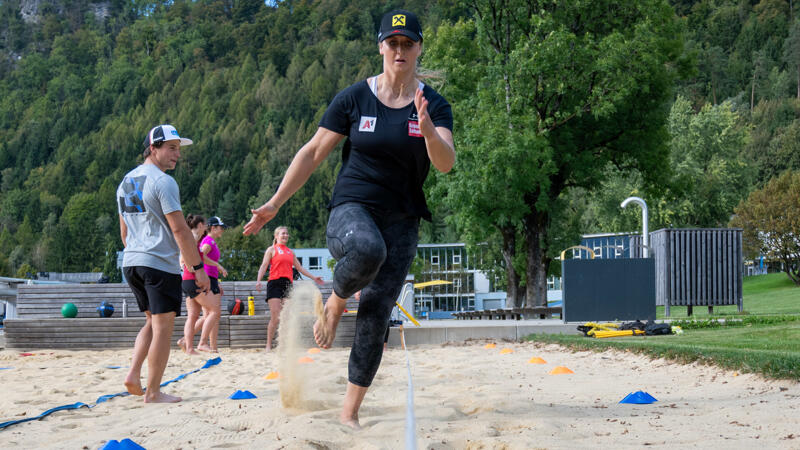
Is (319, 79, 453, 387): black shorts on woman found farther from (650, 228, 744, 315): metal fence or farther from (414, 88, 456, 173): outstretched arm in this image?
(650, 228, 744, 315): metal fence

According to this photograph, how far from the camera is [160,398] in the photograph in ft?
19.4

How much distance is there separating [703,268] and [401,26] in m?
15.3

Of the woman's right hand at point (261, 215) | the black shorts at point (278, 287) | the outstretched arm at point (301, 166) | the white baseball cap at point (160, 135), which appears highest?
the white baseball cap at point (160, 135)

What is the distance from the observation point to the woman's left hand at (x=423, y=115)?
3.72m

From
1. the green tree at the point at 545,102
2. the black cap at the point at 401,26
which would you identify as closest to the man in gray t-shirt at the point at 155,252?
the black cap at the point at 401,26

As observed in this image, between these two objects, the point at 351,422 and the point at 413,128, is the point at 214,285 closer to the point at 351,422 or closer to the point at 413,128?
the point at 351,422

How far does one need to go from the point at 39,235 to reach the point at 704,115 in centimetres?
14471

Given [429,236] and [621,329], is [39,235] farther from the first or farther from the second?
[621,329]

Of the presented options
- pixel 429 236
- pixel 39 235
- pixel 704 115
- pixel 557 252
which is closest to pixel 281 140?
pixel 39 235

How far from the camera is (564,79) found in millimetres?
27094

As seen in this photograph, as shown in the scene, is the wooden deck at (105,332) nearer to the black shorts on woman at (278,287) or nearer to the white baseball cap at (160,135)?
the black shorts on woman at (278,287)

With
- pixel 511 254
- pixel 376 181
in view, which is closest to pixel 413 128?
pixel 376 181

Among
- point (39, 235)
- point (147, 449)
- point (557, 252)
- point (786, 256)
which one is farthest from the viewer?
point (39, 235)

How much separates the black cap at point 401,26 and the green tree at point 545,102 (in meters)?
21.5
